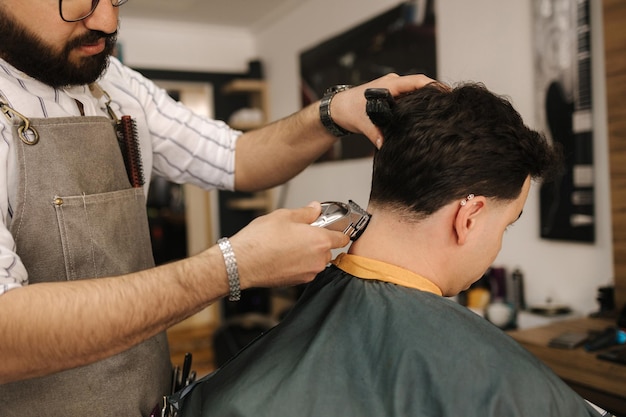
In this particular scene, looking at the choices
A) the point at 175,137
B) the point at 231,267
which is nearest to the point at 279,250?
the point at 231,267

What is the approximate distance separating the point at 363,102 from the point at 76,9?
692mm

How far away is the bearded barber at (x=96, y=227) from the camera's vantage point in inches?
37.9

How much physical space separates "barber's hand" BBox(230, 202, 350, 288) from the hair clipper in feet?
0.18

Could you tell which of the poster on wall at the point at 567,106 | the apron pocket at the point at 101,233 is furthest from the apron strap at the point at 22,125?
the poster on wall at the point at 567,106

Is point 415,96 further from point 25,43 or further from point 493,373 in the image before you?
point 25,43

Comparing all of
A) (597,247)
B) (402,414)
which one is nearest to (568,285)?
(597,247)

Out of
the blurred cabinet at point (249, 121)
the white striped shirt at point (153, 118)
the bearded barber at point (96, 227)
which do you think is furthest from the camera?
the blurred cabinet at point (249, 121)

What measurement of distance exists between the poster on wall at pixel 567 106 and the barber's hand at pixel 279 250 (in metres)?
2.05

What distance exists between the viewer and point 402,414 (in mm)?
1045

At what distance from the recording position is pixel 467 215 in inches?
48.8

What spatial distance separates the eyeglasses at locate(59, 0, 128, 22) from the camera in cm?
118

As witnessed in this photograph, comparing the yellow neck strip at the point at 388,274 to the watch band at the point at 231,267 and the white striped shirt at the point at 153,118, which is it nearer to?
the watch band at the point at 231,267

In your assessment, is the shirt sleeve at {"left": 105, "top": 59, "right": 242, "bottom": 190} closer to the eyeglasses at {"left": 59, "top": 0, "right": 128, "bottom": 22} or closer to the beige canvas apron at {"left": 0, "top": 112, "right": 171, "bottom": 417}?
the beige canvas apron at {"left": 0, "top": 112, "right": 171, "bottom": 417}

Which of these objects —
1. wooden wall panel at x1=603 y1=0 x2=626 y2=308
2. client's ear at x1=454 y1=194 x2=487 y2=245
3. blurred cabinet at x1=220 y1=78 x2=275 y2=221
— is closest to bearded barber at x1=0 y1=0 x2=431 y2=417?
client's ear at x1=454 y1=194 x2=487 y2=245
